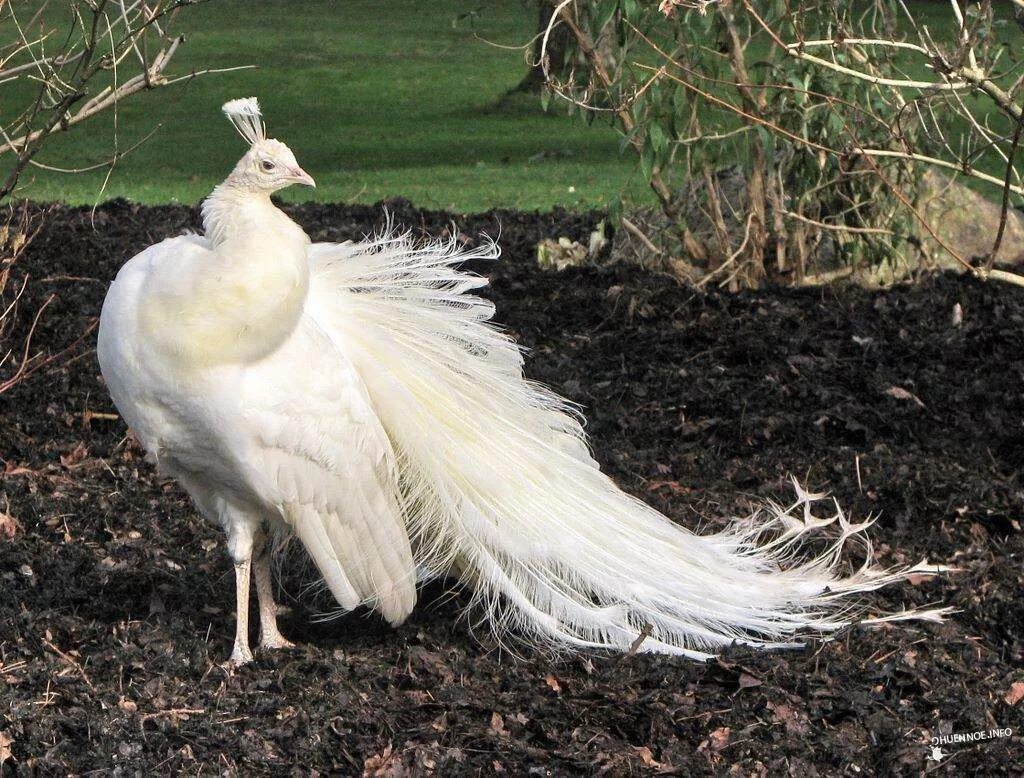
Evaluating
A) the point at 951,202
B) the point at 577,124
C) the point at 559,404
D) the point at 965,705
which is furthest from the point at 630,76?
the point at 577,124

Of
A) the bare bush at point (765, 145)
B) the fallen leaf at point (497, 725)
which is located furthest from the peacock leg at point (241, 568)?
the bare bush at point (765, 145)

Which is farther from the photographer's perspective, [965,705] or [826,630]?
[826,630]

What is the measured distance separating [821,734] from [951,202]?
5.28m

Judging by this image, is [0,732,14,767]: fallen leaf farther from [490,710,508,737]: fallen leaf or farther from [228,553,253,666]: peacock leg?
[490,710,508,737]: fallen leaf

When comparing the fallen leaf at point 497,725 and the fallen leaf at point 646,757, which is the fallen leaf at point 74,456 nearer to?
the fallen leaf at point 497,725

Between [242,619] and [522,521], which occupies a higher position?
[522,521]

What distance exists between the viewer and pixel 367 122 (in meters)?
17.0

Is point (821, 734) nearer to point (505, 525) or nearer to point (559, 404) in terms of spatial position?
point (505, 525)

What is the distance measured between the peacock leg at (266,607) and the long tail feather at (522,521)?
0.52 meters

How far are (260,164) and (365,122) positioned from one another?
13.4m

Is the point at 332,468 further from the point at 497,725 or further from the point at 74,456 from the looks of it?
the point at 74,456

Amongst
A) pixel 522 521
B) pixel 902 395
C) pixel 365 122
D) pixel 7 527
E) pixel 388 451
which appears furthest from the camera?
pixel 365 122

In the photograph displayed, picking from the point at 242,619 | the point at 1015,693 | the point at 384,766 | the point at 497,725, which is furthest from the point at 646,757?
the point at 242,619

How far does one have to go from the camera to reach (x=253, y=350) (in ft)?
Answer: 12.9
